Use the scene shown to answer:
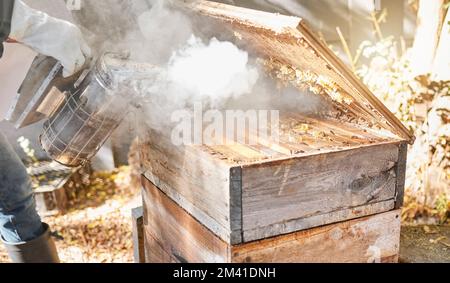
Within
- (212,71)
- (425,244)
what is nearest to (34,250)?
(212,71)

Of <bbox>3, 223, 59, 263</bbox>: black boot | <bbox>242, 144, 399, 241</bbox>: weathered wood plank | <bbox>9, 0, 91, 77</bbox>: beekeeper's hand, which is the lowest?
<bbox>3, 223, 59, 263</bbox>: black boot

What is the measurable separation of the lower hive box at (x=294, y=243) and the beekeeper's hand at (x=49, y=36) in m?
0.97

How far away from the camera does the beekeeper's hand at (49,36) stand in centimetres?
246

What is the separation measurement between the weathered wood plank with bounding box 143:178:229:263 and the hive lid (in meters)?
0.97

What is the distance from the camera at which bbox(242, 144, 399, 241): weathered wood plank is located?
2.01m

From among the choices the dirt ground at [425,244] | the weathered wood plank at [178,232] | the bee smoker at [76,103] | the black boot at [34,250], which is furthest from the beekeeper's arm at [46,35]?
the dirt ground at [425,244]

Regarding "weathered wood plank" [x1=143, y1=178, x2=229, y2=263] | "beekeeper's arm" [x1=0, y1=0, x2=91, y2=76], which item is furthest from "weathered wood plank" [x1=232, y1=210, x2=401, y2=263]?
"beekeeper's arm" [x1=0, y1=0, x2=91, y2=76]

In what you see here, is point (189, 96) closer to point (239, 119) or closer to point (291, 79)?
point (239, 119)

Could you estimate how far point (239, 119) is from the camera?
106 inches

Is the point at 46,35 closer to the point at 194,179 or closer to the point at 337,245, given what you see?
the point at 194,179

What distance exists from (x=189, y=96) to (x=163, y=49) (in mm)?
470

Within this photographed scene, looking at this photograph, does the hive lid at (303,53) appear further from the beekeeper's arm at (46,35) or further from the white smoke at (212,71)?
the beekeeper's arm at (46,35)

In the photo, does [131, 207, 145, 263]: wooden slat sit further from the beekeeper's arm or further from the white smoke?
the beekeeper's arm

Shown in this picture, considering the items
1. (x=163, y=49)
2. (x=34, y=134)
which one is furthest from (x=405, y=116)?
(x=34, y=134)
